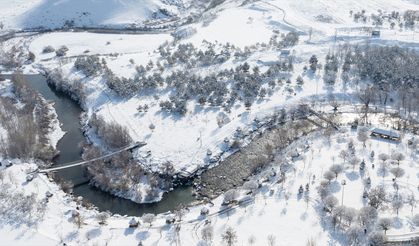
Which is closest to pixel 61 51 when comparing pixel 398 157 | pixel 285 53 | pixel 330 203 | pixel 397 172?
pixel 285 53

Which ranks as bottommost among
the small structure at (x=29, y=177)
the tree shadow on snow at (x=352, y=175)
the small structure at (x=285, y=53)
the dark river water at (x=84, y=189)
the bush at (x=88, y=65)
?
the dark river water at (x=84, y=189)

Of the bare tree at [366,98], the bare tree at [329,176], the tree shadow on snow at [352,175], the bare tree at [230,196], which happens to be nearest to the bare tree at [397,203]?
the tree shadow on snow at [352,175]

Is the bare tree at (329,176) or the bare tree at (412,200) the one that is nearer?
the bare tree at (412,200)

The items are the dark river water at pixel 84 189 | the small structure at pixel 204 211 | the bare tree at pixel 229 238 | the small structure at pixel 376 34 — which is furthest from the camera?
the small structure at pixel 376 34

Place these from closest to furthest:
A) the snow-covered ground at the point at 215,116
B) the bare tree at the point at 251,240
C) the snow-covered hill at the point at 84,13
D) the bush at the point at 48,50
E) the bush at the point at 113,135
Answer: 1. the bare tree at the point at 251,240
2. the snow-covered ground at the point at 215,116
3. the bush at the point at 113,135
4. the bush at the point at 48,50
5. the snow-covered hill at the point at 84,13

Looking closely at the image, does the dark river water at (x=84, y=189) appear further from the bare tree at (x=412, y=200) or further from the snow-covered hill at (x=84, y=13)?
the snow-covered hill at (x=84, y=13)

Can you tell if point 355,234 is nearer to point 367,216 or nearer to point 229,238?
point 367,216

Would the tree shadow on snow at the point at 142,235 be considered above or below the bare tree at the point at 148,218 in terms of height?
below
